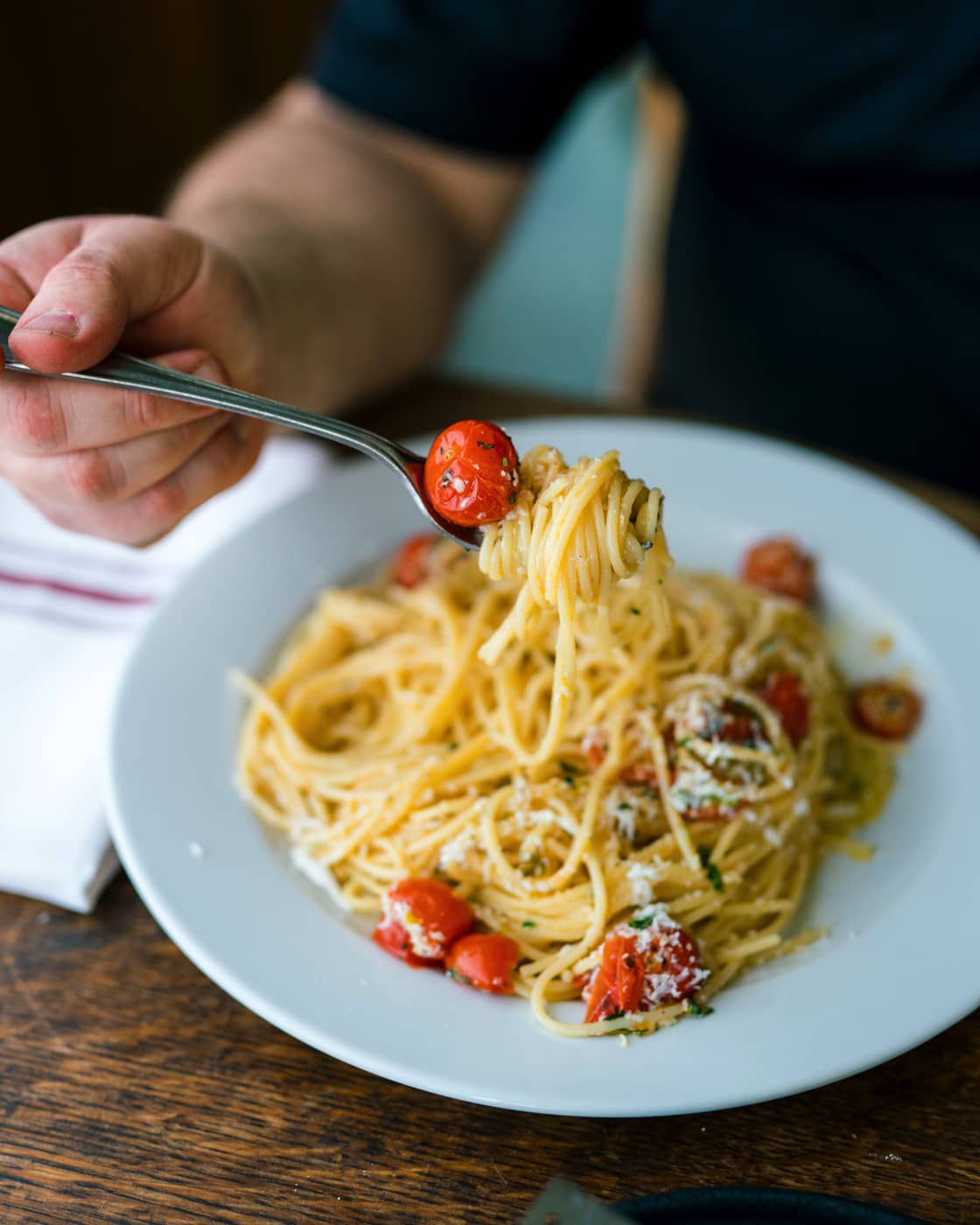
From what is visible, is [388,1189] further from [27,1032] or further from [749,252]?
[749,252]

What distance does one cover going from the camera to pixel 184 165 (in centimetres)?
572

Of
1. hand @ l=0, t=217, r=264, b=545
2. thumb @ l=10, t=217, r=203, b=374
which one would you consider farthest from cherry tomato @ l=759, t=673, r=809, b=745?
thumb @ l=10, t=217, r=203, b=374

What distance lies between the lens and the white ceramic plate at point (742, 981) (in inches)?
56.9

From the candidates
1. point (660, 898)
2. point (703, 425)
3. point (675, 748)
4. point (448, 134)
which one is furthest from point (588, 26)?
point (660, 898)

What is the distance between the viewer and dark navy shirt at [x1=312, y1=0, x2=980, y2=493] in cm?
262

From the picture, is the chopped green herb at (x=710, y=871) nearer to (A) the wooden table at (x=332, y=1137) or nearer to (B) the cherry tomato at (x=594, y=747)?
(B) the cherry tomato at (x=594, y=747)

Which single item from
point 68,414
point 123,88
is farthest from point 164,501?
point 123,88

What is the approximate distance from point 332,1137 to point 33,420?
1.09 meters

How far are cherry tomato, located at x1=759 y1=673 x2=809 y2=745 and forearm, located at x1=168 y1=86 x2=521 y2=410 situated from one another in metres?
1.20

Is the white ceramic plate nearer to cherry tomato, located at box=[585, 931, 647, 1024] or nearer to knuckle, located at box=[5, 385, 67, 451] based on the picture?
cherry tomato, located at box=[585, 931, 647, 1024]

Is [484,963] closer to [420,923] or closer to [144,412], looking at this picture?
[420,923]

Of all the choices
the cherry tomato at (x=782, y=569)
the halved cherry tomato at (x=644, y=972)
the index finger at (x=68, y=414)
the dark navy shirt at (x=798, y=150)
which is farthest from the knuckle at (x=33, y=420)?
the dark navy shirt at (x=798, y=150)

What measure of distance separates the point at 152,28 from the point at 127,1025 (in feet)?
16.8

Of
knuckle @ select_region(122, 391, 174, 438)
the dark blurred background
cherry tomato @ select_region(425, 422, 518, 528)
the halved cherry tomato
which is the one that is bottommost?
the dark blurred background
